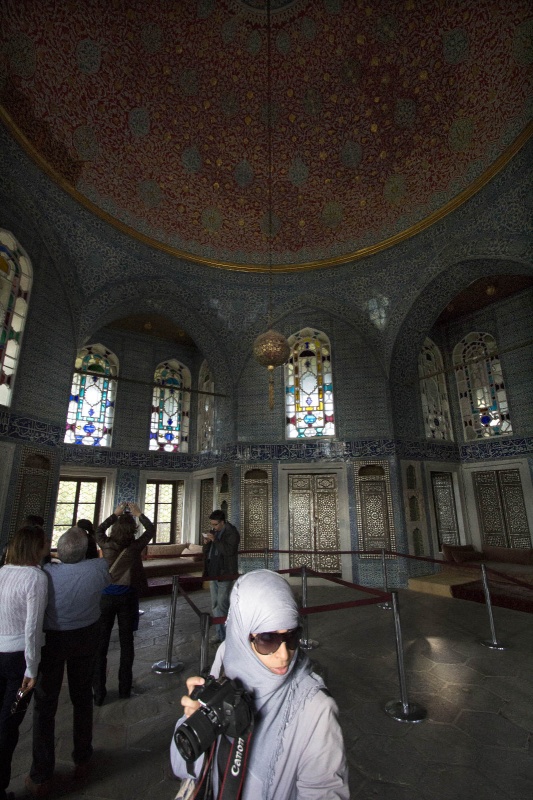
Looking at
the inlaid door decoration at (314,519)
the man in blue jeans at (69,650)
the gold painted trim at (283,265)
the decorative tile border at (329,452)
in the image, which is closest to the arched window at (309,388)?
the decorative tile border at (329,452)

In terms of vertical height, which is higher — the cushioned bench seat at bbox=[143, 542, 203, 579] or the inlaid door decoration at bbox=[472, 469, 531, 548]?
the inlaid door decoration at bbox=[472, 469, 531, 548]

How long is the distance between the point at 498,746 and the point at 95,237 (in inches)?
321

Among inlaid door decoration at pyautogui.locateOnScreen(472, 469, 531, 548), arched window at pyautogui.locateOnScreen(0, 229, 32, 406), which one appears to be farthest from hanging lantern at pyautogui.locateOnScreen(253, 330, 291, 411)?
inlaid door decoration at pyautogui.locateOnScreen(472, 469, 531, 548)

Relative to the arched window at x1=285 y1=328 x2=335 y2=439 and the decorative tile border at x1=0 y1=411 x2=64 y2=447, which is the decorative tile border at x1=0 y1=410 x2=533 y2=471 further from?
the decorative tile border at x1=0 y1=411 x2=64 y2=447

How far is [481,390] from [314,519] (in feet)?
16.4

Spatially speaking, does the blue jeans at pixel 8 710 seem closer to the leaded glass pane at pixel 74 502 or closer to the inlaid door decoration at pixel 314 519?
the inlaid door decoration at pixel 314 519

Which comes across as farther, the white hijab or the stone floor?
the stone floor

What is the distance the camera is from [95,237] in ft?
23.3

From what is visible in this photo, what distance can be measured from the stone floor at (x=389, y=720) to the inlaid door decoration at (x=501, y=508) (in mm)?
4001

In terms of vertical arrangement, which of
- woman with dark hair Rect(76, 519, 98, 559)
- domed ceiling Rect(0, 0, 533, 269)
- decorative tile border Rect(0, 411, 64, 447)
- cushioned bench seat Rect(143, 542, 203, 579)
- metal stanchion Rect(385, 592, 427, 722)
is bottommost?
metal stanchion Rect(385, 592, 427, 722)

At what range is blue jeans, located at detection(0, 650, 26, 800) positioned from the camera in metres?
1.95

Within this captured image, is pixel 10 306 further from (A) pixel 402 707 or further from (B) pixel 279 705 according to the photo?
(A) pixel 402 707

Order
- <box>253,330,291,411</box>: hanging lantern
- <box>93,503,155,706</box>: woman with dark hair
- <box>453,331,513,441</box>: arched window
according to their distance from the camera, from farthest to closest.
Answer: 1. <box>453,331,513,441</box>: arched window
2. <box>253,330,291,411</box>: hanging lantern
3. <box>93,503,155,706</box>: woman with dark hair

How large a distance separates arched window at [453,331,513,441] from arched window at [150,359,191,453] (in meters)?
6.86
